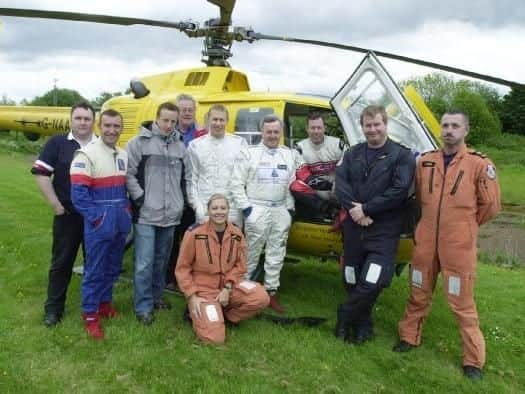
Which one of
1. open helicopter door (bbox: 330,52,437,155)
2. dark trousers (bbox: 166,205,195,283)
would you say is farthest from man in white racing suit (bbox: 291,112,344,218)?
dark trousers (bbox: 166,205,195,283)

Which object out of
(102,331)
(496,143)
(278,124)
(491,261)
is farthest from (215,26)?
(496,143)

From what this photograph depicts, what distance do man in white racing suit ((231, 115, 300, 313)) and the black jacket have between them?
0.62m

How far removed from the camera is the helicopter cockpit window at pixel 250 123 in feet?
19.1

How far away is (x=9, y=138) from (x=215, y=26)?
3497 centimetres

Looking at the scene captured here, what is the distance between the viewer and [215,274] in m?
4.66

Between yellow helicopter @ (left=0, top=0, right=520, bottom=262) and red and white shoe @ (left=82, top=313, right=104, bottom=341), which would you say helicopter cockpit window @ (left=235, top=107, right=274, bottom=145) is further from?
red and white shoe @ (left=82, top=313, right=104, bottom=341)

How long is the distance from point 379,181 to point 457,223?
0.66m

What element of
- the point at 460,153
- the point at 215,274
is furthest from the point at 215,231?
→ the point at 460,153

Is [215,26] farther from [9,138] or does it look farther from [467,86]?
[467,86]

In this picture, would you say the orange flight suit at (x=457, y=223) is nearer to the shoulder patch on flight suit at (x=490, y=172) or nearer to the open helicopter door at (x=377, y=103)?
the shoulder patch on flight suit at (x=490, y=172)

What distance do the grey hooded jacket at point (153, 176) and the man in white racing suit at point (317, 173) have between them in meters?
1.11

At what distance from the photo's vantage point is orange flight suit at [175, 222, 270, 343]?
454 cm

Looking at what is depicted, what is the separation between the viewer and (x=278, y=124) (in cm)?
484

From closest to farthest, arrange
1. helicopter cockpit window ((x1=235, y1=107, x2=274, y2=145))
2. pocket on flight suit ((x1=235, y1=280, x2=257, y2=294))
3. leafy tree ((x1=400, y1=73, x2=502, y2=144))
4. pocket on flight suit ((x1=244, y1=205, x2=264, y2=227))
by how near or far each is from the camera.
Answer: pocket on flight suit ((x1=235, y1=280, x2=257, y2=294)) < pocket on flight suit ((x1=244, y1=205, x2=264, y2=227)) < helicopter cockpit window ((x1=235, y1=107, x2=274, y2=145)) < leafy tree ((x1=400, y1=73, x2=502, y2=144))
